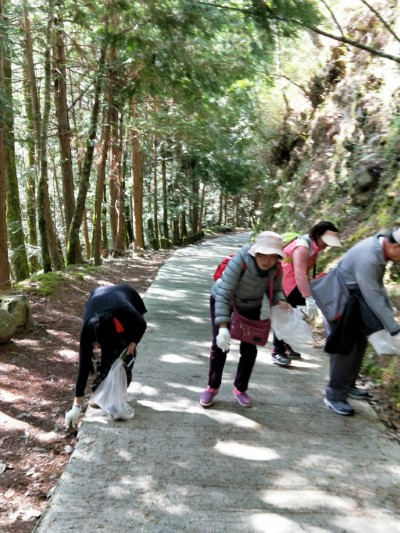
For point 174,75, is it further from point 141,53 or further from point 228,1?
point 228,1

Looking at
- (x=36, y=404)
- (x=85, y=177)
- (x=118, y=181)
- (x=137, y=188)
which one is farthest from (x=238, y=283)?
(x=137, y=188)

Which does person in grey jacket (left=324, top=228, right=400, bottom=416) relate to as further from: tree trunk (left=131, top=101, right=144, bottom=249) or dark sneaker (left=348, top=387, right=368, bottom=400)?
tree trunk (left=131, top=101, right=144, bottom=249)

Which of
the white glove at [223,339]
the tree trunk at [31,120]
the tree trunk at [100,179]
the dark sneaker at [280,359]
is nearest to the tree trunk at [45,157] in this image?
the tree trunk at [31,120]

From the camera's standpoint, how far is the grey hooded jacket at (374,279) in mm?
3680

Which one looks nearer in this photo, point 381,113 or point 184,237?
point 381,113

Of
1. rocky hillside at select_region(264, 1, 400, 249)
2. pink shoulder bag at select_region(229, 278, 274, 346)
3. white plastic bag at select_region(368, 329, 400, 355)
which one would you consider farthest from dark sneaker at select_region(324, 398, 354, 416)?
rocky hillside at select_region(264, 1, 400, 249)

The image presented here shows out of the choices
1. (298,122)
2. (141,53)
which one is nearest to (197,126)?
(298,122)

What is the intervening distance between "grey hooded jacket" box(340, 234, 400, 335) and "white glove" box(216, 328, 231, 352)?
1143 millimetres

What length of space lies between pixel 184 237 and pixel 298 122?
12003 millimetres

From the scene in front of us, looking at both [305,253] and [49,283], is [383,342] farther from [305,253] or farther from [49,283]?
[49,283]

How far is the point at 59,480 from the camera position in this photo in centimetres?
329

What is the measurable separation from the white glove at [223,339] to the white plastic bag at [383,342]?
1.20 metres

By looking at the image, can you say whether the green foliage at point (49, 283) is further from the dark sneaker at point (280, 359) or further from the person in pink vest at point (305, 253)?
the person in pink vest at point (305, 253)

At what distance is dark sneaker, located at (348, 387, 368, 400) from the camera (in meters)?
4.72
